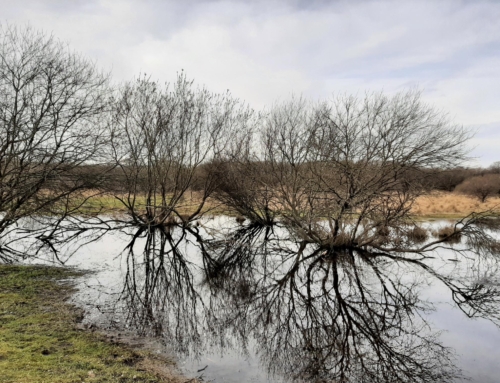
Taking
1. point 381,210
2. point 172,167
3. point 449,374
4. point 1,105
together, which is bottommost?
point 449,374

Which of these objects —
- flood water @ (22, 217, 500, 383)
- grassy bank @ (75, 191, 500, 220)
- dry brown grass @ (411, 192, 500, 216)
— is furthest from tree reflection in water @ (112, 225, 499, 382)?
dry brown grass @ (411, 192, 500, 216)

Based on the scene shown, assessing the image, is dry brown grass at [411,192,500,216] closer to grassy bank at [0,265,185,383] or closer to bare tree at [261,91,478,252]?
bare tree at [261,91,478,252]

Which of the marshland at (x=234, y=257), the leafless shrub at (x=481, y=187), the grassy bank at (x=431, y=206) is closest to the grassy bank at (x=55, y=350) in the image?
the marshland at (x=234, y=257)

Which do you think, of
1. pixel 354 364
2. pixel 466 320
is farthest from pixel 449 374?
pixel 466 320

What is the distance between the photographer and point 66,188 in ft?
50.7

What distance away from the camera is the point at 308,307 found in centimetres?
959

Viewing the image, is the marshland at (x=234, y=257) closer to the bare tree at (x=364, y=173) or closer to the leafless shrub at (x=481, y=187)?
the bare tree at (x=364, y=173)

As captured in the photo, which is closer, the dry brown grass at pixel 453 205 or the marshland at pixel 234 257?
the marshland at pixel 234 257

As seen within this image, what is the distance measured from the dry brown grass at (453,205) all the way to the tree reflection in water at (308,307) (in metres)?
17.4

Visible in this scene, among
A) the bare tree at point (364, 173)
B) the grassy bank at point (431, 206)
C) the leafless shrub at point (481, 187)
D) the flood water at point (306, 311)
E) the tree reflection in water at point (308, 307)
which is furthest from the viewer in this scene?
the leafless shrub at point (481, 187)

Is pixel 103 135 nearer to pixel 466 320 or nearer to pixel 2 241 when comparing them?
pixel 2 241

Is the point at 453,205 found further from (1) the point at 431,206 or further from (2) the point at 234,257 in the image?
(2) the point at 234,257

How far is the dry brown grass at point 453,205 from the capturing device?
32.0 metres

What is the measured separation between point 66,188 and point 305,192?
959 centimetres
